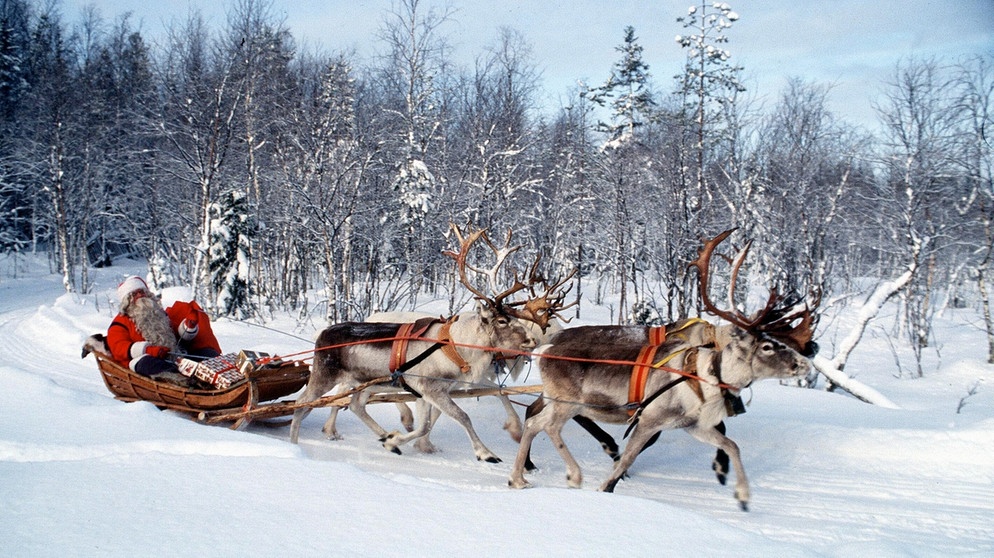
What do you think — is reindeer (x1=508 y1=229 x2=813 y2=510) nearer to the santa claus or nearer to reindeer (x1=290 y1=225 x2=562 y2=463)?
reindeer (x1=290 y1=225 x2=562 y2=463)

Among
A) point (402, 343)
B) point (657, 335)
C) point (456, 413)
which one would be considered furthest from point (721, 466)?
point (402, 343)

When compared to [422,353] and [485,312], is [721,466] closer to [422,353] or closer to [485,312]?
[485,312]

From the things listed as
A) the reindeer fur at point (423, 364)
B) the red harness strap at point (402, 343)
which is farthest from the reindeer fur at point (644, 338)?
the red harness strap at point (402, 343)

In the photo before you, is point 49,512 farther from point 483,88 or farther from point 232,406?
point 483,88

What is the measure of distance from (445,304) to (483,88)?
765 cm

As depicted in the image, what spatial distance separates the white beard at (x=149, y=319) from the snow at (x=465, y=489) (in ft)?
3.11

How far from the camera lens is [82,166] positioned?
29.3 meters

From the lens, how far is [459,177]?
1967 cm

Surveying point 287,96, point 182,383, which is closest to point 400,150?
point 287,96

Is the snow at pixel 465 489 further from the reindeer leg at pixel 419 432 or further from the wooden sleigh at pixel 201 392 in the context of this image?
the wooden sleigh at pixel 201 392

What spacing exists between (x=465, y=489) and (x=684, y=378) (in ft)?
6.56

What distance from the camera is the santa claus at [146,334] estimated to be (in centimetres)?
714

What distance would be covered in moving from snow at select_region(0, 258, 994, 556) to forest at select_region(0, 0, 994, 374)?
577 centimetres

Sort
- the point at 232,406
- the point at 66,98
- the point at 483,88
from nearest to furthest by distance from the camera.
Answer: the point at 232,406 → the point at 483,88 → the point at 66,98
